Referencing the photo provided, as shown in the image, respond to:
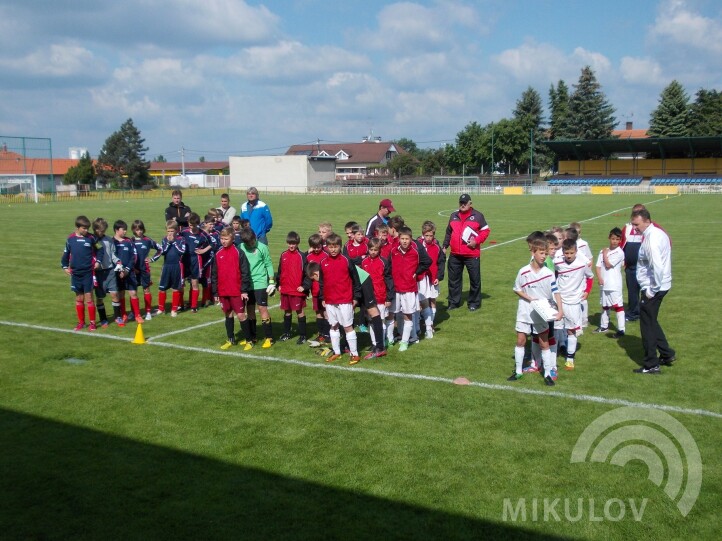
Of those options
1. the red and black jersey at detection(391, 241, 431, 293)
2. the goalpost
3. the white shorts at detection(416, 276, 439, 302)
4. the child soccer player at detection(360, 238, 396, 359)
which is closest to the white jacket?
the red and black jersey at detection(391, 241, 431, 293)

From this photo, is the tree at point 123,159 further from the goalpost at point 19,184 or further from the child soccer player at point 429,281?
the child soccer player at point 429,281

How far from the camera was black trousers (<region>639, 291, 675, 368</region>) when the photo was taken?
8.20m

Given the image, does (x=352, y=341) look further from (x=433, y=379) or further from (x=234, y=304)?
(x=234, y=304)

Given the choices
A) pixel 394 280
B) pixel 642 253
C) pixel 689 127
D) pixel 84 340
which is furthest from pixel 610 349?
pixel 689 127

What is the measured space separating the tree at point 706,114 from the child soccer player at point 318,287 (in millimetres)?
93960

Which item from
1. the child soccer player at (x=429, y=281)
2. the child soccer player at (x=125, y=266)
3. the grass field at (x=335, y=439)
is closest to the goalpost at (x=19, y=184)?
the child soccer player at (x=125, y=266)

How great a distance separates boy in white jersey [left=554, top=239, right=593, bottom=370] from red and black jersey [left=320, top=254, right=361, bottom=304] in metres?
2.81

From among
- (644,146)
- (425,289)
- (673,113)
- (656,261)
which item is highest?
(673,113)

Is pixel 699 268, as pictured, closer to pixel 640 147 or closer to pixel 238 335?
pixel 238 335

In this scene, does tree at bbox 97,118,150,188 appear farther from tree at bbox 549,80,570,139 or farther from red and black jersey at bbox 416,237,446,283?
red and black jersey at bbox 416,237,446,283

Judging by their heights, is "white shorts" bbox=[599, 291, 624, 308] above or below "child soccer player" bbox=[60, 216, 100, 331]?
below

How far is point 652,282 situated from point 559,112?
99.7m

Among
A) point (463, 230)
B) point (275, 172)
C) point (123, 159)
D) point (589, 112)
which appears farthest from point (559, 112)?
point (463, 230)

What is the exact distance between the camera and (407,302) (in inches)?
369
